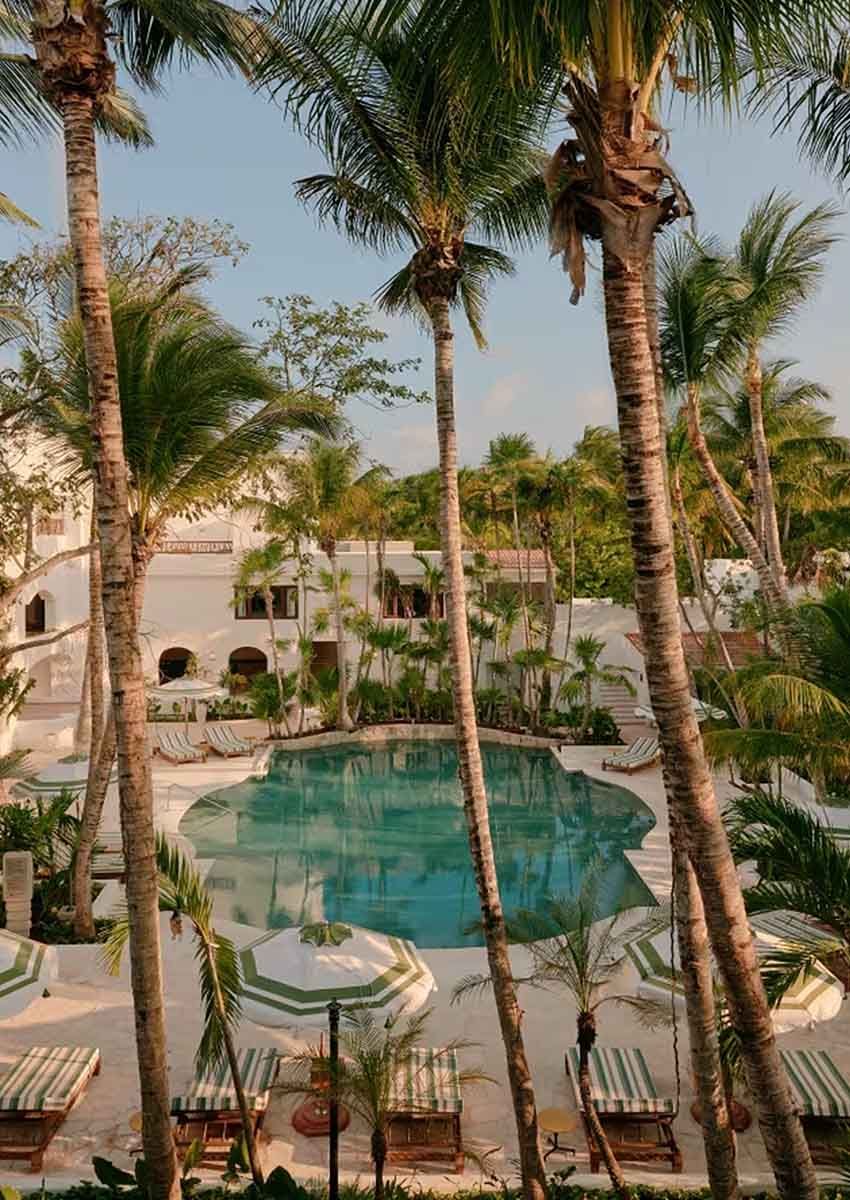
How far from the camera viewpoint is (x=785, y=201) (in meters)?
15.5

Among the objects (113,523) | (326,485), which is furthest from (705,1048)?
(326,485)

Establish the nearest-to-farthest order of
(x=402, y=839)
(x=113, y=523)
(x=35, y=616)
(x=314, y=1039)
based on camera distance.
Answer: (x=113, y=523) → (x=314, y=1039) → (x=402, y=839) → (x=35, y=616)

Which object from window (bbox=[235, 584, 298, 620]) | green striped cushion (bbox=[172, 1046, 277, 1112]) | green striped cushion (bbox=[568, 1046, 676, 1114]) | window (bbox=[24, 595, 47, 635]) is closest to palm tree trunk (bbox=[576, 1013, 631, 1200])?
green striped cushion (bbox=[568, 1046, 676, 1114])

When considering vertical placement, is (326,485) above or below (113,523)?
above

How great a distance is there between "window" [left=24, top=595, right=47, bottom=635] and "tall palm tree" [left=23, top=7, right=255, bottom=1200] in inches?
1218

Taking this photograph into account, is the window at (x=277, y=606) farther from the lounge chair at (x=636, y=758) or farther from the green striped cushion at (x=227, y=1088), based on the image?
the green striped cushion at (x=227, y=1088)

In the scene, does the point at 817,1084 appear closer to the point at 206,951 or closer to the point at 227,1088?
the point at 227,1088

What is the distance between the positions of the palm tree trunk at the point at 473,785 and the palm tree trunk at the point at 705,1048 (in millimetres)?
1564

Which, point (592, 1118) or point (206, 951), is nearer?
point (206, 951)

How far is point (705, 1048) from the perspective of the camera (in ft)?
18.4

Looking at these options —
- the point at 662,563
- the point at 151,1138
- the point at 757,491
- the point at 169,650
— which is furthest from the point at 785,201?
the point at 169,650

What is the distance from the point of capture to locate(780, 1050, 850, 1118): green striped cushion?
7.57 m

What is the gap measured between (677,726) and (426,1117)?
17.0 ft

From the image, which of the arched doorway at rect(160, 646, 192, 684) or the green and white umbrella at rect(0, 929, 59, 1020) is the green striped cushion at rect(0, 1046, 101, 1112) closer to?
the green and white umbrella at rect(0, 929, 59, 1020)
